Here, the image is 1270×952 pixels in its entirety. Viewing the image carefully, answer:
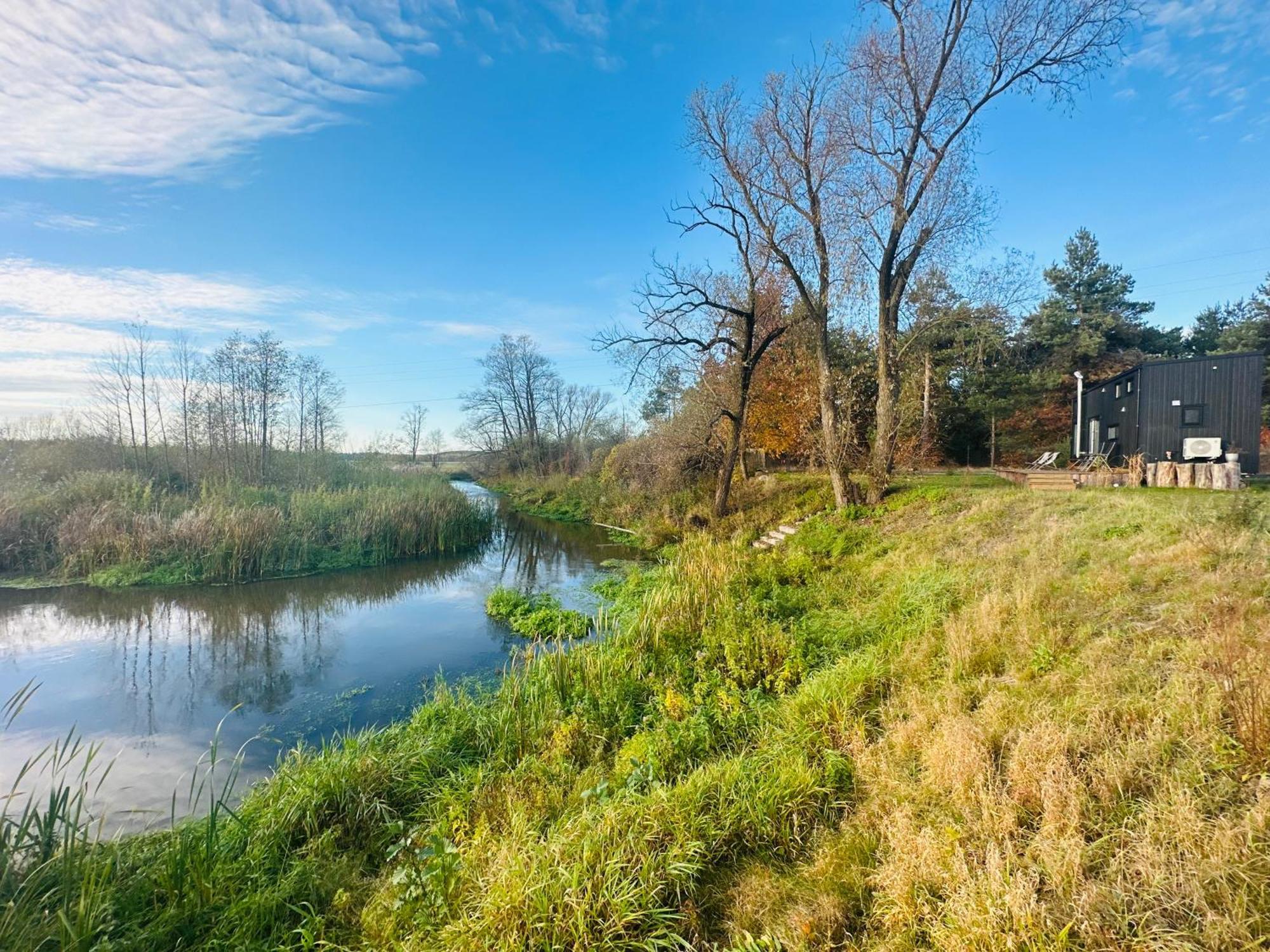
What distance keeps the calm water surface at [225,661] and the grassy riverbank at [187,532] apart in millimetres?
800

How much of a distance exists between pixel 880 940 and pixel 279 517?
15.6 metres

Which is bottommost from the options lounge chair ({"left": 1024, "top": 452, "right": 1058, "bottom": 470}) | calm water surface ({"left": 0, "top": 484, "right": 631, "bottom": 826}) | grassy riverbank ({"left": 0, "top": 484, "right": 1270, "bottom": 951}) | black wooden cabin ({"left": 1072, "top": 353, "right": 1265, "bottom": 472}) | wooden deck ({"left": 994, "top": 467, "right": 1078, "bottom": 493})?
calm water surface ({"left": 0, "top": 484, "right": 631, "bottom": 826})

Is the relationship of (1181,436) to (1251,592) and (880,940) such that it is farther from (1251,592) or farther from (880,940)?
(880,940)

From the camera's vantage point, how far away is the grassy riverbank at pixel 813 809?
7.53ft

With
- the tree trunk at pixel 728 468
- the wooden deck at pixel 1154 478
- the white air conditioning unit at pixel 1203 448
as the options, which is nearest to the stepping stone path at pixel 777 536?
the tree trunk at pixel 728 468

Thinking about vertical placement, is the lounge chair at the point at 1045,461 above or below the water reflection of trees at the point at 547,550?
above

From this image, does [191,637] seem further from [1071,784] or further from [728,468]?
[728,468]

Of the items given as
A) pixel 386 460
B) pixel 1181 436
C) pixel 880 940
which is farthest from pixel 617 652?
pixel 386 460

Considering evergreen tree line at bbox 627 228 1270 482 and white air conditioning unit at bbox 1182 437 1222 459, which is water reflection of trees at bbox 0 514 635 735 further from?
white air conditioning unit at bbox 1182 437 1222 459

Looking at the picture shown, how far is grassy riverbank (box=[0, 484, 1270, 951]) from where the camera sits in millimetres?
2295

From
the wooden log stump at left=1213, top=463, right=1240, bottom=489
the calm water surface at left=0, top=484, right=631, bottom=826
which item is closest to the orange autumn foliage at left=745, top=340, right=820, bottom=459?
the calm water surface at left=0, top=484, right=631, bottom=826

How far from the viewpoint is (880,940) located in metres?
2.29

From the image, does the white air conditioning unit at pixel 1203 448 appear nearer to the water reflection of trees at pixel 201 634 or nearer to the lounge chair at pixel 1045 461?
the lounge chair at pixel 1045 461

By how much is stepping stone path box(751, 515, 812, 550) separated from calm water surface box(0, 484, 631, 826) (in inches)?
178
